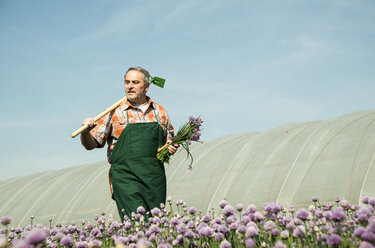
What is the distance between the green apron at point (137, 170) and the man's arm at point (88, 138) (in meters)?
0.26

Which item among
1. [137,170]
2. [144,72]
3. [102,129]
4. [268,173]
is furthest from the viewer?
[268,173]

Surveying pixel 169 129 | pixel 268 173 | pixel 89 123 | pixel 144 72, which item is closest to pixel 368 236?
pixel 89 123

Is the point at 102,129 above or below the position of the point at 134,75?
below

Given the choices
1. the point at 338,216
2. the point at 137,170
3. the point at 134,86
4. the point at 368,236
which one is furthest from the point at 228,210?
the point at 134,86

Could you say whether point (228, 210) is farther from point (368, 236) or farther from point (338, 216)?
point (368, 236)

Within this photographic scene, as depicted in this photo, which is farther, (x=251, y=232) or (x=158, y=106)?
(x=158, y=106)

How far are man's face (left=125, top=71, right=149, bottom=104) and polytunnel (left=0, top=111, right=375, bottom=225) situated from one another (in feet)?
15.9

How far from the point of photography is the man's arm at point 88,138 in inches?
159

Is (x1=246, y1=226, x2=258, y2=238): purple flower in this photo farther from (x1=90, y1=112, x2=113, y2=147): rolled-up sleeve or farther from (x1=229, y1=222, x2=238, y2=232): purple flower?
(x1=90, y1=112, x2=113, y2=147): rolled-up sleeve

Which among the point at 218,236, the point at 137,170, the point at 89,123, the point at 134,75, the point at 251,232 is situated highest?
the point at 134,75

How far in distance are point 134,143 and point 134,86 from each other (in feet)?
2.29

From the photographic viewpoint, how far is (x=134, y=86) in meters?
4.44

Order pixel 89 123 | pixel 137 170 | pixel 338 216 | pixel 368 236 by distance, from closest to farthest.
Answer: pixel 368 236, pixel 338 216, pixel 89 123, pixel 137 170

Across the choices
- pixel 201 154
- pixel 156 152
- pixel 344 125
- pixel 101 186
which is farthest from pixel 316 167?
pixel 101 186
